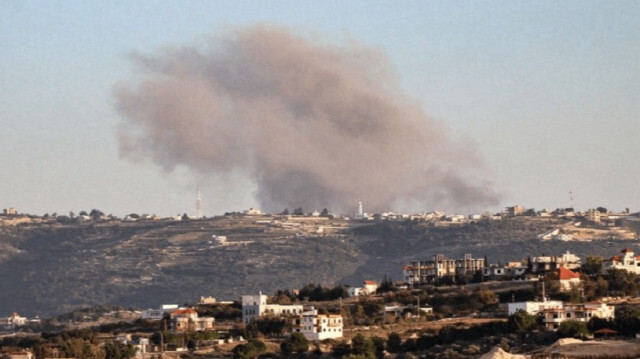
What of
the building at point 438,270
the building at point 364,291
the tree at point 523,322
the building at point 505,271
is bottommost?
the tree at point 523,322

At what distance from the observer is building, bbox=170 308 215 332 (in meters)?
130

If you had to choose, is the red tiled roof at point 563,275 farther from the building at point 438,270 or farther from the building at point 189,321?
the building at point 189,321

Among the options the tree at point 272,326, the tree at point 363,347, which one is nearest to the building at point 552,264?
the tree at point 272,326

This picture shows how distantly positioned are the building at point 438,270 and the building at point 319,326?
34.7 meters

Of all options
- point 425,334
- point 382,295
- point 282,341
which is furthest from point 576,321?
point 382,295

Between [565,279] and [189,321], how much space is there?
2497cm

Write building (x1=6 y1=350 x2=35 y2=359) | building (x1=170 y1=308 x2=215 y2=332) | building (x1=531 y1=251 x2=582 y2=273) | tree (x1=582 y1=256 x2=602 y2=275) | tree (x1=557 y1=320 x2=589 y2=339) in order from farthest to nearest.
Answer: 1. building (x1=531 y1=251 x2=582 y2=273)
2. tree (x1=582 y1=256 x2=602 y2=275)
3. building (x1=170 y1=308 x2=215 y2=332)
4. building (x1=6 y1=350 x2=35 y2=359)
5. tree (x1=557 y1=320 x2=589 y2=339)

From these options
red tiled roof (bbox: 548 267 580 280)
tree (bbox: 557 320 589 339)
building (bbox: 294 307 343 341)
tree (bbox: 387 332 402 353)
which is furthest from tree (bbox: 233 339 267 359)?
red tiled roof (bbox: 548 267 580 280)

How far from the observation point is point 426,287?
145 metres

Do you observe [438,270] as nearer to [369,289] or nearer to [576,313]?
[369,289]

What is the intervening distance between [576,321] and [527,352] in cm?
1385

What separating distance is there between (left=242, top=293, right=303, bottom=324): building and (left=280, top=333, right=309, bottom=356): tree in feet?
67.3

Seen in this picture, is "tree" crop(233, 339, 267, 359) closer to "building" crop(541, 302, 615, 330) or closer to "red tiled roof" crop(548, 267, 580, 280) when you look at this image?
"building" crop(541, 302, 615, 330)

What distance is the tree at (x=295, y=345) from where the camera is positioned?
355 feet
